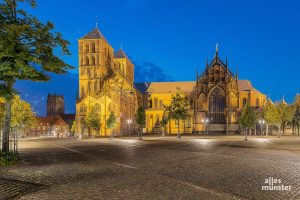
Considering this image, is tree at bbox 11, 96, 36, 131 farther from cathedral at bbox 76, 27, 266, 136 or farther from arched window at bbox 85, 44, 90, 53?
arched window at bbox 85, 44, 90, 53

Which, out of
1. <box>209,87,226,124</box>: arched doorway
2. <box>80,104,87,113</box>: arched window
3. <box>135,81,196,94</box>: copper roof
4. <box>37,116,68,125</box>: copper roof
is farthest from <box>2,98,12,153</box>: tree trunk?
<box>37,116,68,125</box>: copper roof

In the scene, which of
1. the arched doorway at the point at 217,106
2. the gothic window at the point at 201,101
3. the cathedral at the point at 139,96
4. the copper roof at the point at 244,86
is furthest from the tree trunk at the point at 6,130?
the copper roof at the point at 244,86

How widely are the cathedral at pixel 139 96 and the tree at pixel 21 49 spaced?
61.2m

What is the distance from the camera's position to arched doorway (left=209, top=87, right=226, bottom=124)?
9069 cm

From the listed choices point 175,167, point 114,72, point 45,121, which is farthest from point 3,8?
point 45,121

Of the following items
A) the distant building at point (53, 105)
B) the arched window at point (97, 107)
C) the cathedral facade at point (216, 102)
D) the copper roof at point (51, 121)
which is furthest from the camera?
the distant building at point (53, 105)

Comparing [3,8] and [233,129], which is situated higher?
[3,8]

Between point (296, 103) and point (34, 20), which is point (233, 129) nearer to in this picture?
point (296, 103)

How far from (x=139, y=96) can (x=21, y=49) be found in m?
81.5

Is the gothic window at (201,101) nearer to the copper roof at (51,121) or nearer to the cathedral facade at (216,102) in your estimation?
the cathedral facade at (216,102)

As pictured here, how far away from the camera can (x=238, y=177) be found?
14508mm

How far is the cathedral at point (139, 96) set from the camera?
283 ft

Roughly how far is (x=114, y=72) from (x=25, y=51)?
75.1 m

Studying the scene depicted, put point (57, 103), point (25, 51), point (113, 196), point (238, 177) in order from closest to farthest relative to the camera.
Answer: point (113, 196)
point (238, 177)
point (25, 51)
point (57, 103)
